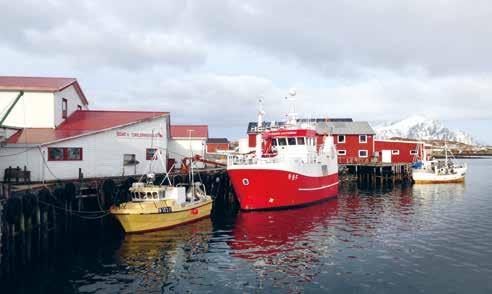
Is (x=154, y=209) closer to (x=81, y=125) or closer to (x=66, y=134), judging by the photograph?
(x=66, y=134)

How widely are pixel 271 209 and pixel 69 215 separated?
592 inches

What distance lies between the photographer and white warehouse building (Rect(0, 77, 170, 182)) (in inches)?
1073

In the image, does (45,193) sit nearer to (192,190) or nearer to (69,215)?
(69,215)

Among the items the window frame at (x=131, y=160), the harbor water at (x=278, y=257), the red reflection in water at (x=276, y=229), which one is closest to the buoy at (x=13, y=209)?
the harbor water at (x=278, y=257)

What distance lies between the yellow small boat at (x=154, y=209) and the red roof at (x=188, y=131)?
61.9 ft

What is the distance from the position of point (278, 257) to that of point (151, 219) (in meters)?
8.79

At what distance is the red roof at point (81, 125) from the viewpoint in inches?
1119

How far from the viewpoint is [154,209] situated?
24344 millimetres

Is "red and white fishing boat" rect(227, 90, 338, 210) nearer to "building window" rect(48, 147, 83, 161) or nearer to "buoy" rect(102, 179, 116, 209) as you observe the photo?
"buoy" rect(102, 179, 116, 209)

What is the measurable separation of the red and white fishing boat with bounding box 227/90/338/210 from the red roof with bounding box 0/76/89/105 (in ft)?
50.3

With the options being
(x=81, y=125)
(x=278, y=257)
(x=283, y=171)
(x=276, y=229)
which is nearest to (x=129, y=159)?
(x=81, y=125)

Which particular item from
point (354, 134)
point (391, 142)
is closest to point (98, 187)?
point (354, 134)

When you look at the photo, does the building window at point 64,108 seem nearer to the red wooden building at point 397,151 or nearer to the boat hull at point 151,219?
the boat hull at point 151,219

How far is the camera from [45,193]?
22.8 meters
